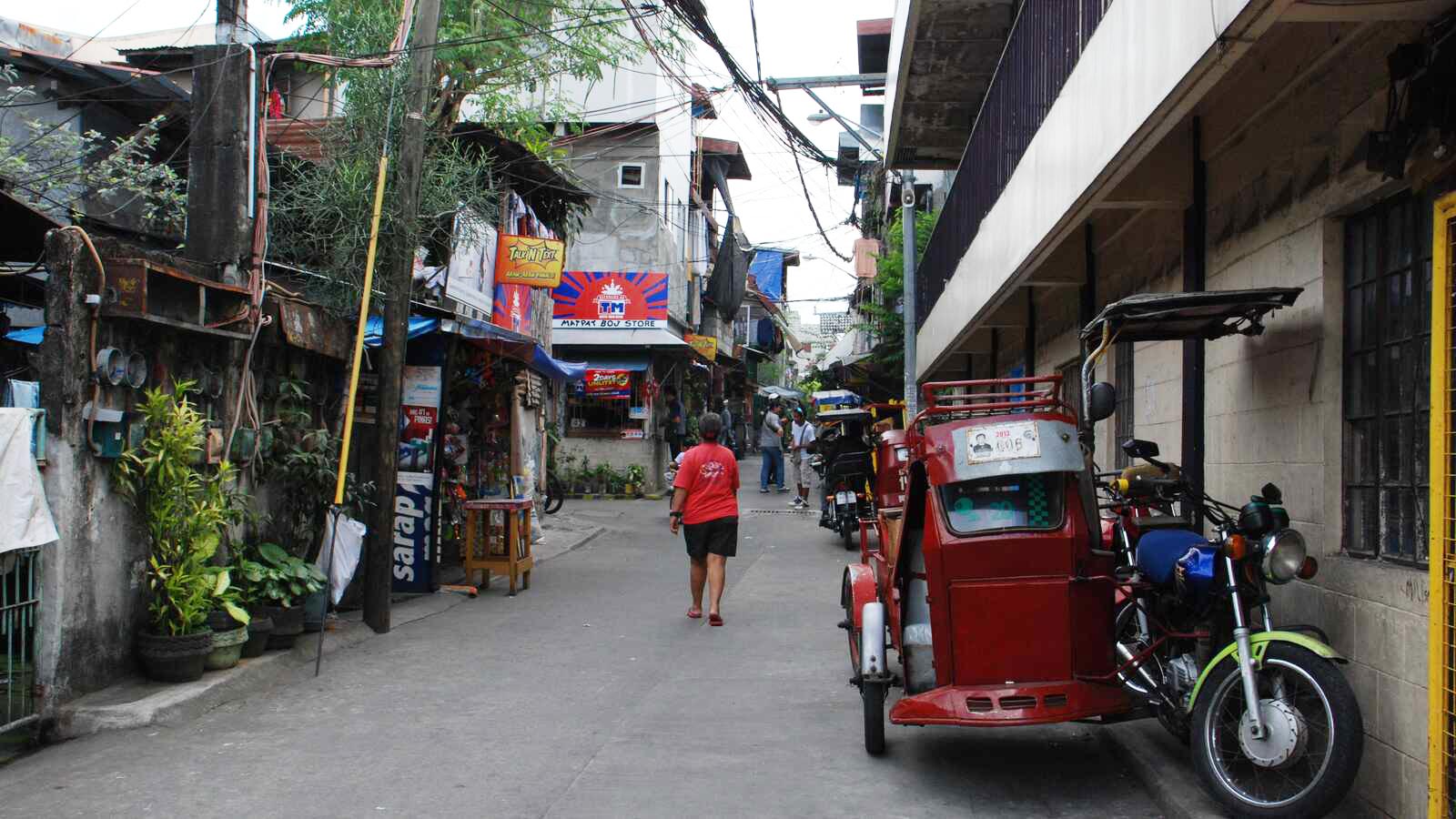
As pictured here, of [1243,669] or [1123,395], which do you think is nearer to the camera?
[1243,669]

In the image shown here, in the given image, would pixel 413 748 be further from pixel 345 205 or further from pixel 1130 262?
pixel 1130 262

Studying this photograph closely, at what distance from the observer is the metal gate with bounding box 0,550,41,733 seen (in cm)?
592

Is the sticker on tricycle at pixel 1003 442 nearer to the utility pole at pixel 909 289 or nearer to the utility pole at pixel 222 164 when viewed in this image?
the utility pole at pixel 222 164

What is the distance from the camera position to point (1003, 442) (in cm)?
522

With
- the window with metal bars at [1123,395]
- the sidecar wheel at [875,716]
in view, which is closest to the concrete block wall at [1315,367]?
the sidecar wheel at [875,716]

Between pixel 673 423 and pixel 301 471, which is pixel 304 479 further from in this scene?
pixel 673 423

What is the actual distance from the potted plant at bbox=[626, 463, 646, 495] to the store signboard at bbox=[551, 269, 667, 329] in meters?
3.19

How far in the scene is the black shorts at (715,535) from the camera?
986 cm

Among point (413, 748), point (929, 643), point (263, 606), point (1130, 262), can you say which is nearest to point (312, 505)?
point (263, 606)

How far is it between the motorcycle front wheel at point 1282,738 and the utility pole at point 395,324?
682cm

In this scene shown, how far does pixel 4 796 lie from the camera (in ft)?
16.8

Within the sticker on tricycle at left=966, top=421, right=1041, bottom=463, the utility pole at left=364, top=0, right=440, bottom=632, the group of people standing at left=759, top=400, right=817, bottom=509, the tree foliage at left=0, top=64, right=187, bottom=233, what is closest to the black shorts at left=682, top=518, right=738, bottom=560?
the utility pole at left=364, top=0, right=440, bottom=632

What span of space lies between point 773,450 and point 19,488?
2038cm

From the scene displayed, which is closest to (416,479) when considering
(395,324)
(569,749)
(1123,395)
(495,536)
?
(495,536)
